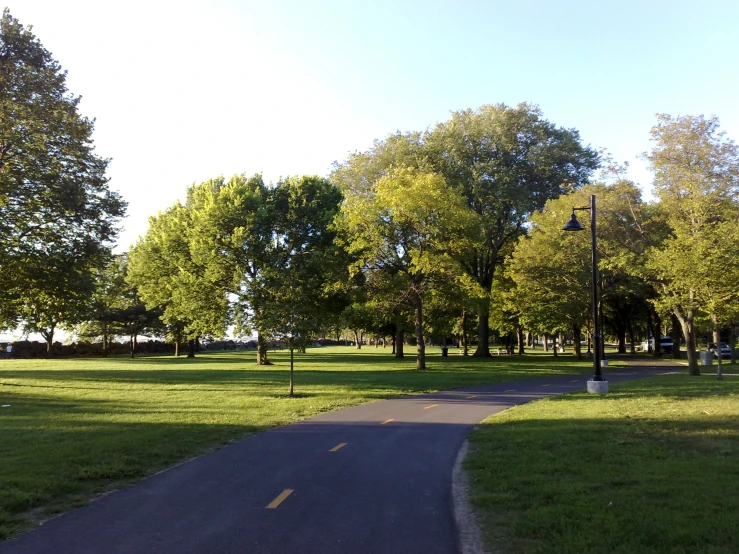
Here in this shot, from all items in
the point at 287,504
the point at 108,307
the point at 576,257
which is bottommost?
the point at 287,504

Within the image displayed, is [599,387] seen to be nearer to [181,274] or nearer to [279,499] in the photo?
[279,499]

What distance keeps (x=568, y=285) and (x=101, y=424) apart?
30.1 metres

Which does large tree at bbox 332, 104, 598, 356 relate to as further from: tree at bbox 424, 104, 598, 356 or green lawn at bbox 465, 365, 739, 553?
green lawn at bbox 465, 365, 739, 553

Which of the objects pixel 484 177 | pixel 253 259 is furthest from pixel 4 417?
pixel 484 177

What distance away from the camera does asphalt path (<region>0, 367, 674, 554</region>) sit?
5.38 m

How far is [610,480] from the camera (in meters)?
7.05

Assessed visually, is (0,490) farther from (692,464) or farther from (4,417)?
(692,464)

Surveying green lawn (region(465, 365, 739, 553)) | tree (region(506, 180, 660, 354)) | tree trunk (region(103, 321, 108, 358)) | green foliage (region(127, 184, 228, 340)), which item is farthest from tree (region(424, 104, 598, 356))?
tree trunk (region(103, 321, 108, 358))

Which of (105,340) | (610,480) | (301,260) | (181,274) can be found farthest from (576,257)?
(105,340)

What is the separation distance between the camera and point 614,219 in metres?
28.6

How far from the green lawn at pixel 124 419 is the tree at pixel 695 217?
8.87m

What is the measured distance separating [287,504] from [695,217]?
24197 mm

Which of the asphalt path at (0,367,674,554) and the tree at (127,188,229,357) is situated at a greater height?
the tree at (127,188,229,357)

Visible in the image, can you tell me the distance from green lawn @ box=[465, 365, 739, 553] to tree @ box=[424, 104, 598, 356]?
29.4 metres
